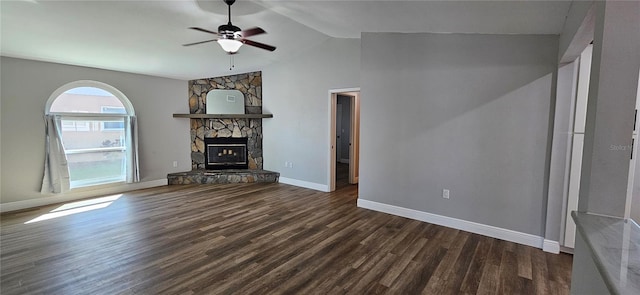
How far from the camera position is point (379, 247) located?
10.1 ft

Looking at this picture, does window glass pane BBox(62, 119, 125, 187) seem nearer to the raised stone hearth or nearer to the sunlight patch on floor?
the sunlight patch on floor

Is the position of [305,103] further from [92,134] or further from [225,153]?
[92,134]

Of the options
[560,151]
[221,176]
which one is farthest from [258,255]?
[221,176]

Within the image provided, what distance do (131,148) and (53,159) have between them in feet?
3.70

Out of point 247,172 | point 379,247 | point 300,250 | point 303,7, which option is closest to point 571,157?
point 379,247

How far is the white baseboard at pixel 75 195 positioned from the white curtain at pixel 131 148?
0.19 metres

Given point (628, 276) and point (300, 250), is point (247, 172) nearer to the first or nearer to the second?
point (300, 250)

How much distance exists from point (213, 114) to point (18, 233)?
3.57 m

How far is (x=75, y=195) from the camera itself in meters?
4.91

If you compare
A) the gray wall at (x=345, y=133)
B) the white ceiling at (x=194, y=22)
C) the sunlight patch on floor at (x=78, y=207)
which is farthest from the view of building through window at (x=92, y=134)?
the gray wall at (x=345, y=133)

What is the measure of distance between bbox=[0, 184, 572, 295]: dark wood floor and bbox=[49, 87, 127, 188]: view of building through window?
1005 millimetres

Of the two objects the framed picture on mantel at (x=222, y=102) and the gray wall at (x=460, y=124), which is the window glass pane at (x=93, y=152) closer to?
the framed picture on mantel at (x=222, y=102)

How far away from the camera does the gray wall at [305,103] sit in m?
5.18

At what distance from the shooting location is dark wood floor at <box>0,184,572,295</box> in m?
2.36
